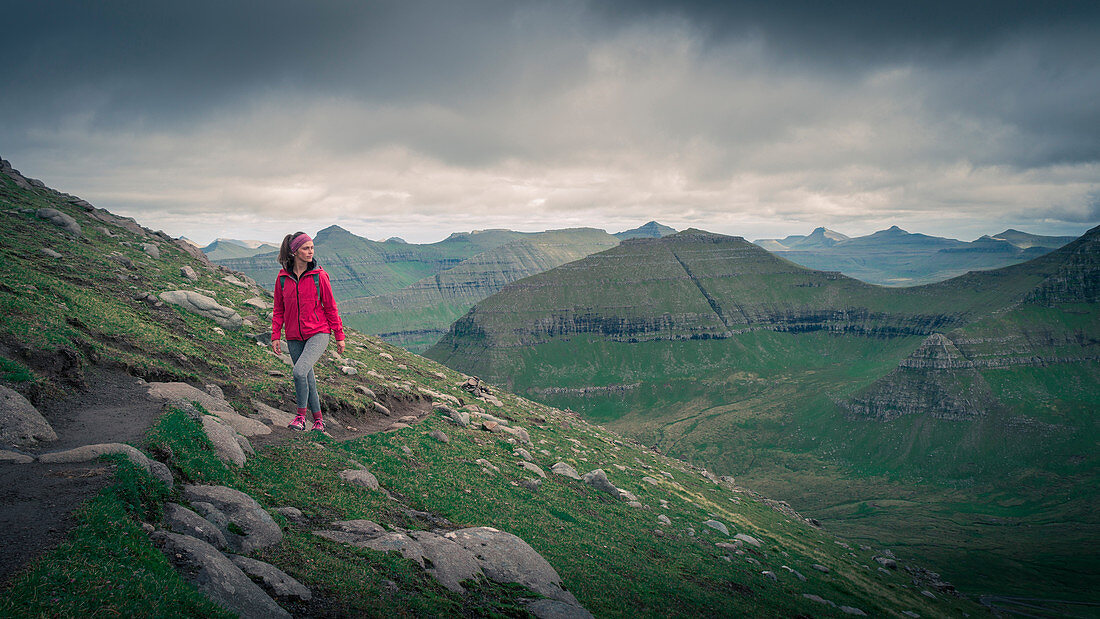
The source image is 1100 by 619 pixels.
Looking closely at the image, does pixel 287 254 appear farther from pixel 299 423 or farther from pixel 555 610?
pixel 555 610

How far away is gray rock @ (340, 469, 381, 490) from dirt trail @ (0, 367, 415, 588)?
3499 mm

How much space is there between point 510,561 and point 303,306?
1204cm

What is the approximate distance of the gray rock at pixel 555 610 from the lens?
15297 millimetres

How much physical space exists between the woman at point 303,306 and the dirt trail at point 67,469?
4.05 meters

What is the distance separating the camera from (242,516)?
43.0 ft

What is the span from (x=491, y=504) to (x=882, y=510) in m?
186

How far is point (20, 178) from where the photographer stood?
2188 inches

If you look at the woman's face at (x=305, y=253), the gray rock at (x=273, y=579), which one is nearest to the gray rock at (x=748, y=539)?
the gray rock at (x=273, y=579)

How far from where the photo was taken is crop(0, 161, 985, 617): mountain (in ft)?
34.4

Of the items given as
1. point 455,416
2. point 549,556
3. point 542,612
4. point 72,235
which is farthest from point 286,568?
point 72,235

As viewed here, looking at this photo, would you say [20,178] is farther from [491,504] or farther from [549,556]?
[549,556]

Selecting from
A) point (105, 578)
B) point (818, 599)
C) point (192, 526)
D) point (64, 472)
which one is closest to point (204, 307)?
point (64, 472)

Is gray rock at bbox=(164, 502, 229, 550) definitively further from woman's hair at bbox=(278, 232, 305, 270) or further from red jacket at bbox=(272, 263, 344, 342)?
woman's hair at bbox=(278, 232, 305, 270)

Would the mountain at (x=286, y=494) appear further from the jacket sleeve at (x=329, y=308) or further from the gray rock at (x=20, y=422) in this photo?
the jacket sleeve at (x=329, y=308)
